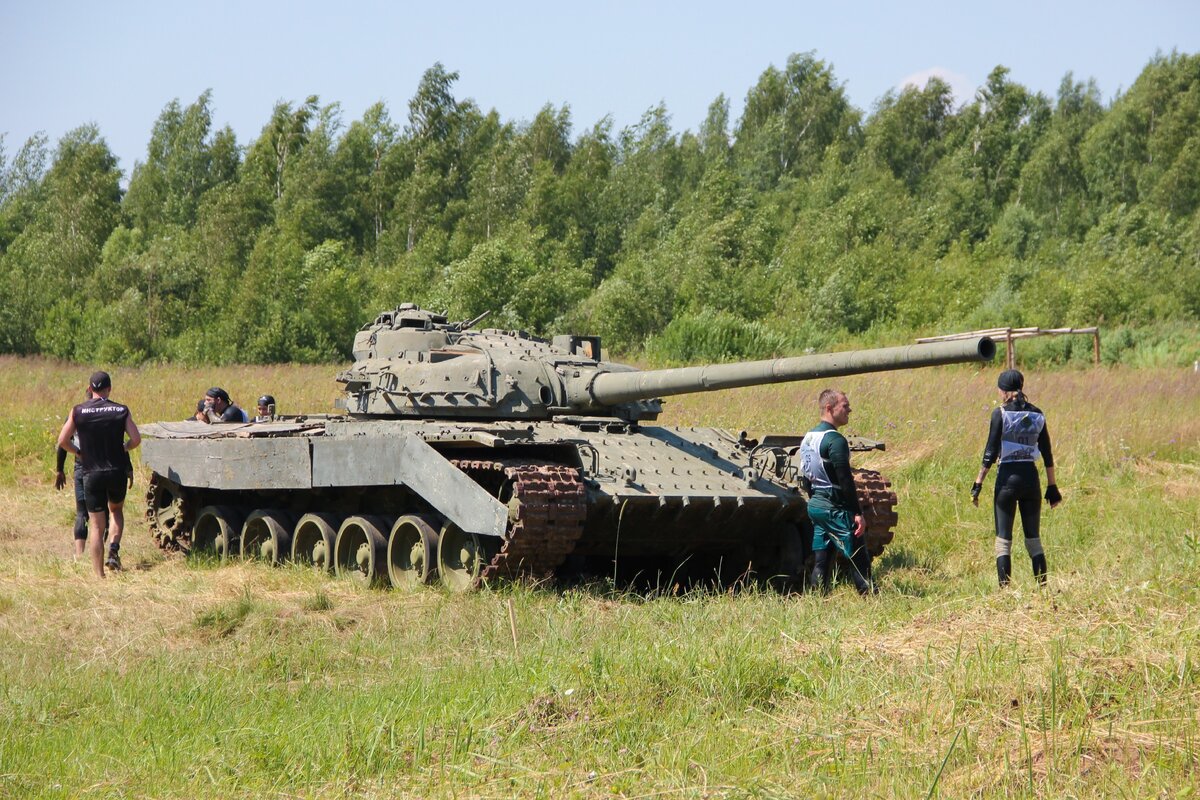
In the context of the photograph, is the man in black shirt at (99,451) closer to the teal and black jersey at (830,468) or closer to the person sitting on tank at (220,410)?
the person sitting on tank at (220,410)

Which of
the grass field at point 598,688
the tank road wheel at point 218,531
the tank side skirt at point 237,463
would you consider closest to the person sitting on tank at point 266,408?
the tank side skirt at point 237,463

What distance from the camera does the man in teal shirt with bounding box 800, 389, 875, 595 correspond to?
30.5 ft

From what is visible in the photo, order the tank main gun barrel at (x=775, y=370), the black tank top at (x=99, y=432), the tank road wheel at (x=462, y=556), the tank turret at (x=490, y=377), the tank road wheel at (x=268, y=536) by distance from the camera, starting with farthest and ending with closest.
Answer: the tank road wheel at (x=268, y=536)
the tank turret at (x=490, y=377)
the black tank top at (x=99, y=432)
the tank road wheel at (x=462, y=556)
the tank main gun barrel at (x=775, y=370)

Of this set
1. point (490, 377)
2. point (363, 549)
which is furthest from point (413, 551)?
point (490, 377)

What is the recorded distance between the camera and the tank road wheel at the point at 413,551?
10828mm

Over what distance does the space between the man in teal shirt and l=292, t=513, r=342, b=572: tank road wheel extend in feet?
15.3

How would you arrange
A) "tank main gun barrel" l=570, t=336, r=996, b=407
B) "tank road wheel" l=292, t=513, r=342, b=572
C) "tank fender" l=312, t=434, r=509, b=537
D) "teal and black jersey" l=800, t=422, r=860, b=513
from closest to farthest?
"tank main gun barrel" l=570, t=336, r=996, b=407, "teal and black jersey" l=800, t=422, r=860, b=513, "tank fender" l=312, t=434, r=509, b=537, "tank road wheel" l=292, t=513, r=342, b=572

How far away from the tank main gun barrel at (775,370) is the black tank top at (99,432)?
3.87 metres

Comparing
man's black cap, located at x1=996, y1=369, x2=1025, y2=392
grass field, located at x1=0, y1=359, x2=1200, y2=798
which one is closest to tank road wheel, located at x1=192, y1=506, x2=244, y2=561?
grass field, located at x1=0, y1=359, x2=1200, y2=798

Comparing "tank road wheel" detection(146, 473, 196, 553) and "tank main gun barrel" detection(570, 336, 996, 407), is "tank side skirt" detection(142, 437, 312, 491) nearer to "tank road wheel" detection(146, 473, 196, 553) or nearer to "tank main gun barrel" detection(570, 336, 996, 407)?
"tank road wheel" detection(146, 473, 196, 553)

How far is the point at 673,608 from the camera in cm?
907

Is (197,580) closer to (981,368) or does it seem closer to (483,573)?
(483,573)

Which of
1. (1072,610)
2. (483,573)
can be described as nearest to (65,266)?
(483,573)

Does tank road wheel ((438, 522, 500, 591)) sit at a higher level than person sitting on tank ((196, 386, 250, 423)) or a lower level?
lower
